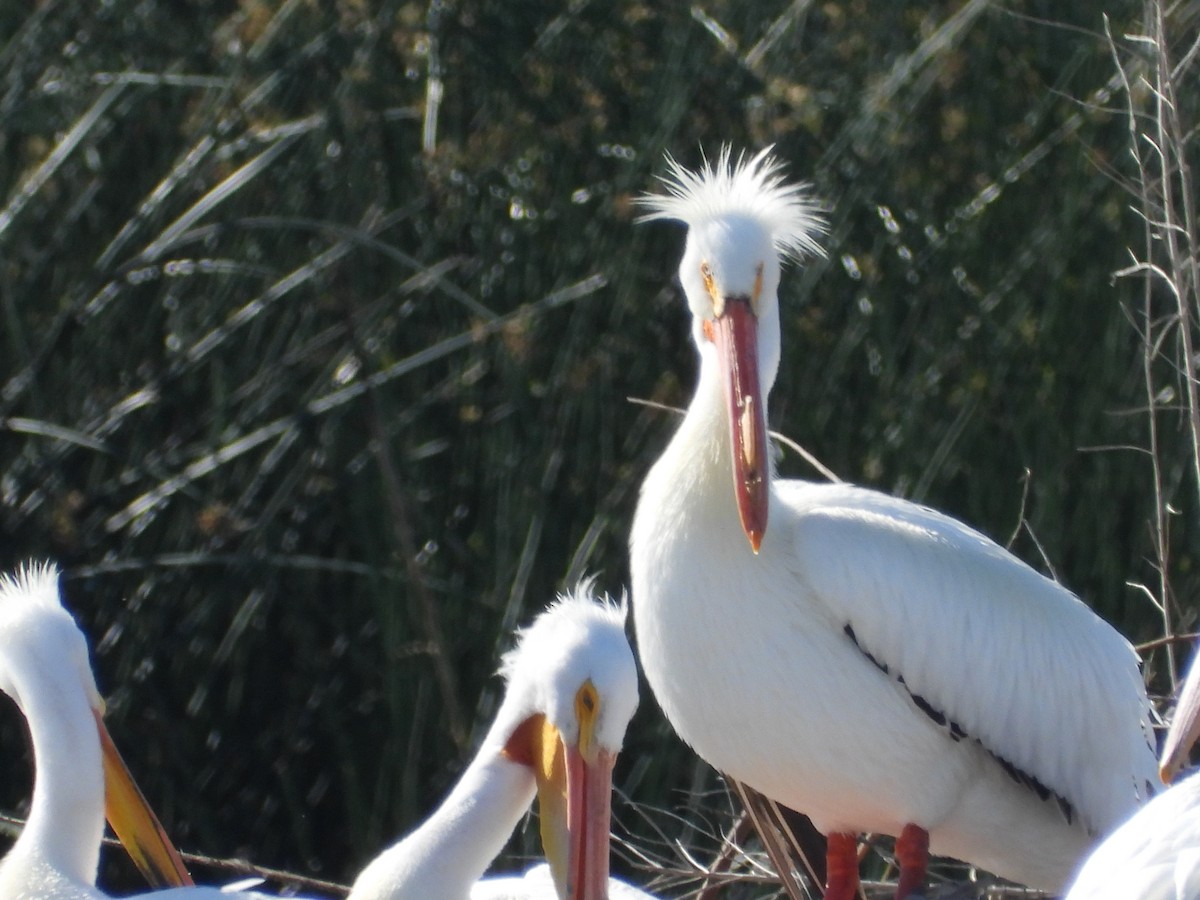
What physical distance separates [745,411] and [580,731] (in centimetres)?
69

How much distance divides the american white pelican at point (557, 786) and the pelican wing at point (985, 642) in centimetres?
54

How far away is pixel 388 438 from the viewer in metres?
4.52

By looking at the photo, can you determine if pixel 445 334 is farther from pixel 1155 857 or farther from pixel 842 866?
pixel 1155 857

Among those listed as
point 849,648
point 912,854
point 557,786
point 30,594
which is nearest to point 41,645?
point 30,594

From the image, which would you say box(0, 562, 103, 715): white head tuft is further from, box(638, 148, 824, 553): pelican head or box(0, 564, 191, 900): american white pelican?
box(638, 148, 824, 553): pelican head

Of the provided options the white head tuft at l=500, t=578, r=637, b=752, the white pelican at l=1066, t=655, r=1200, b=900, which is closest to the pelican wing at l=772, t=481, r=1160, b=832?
the white head tuft at l=500, t=578, r=637, b=752

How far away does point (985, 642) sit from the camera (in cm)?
355

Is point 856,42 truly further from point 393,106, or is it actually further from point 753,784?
point 753,784

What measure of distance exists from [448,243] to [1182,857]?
2859mm

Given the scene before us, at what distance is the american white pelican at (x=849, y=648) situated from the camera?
134 inches

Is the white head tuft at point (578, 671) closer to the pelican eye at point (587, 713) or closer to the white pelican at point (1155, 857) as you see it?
the pelican eye at point (587, 713)

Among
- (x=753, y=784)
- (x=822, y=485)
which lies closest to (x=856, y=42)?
(x=822, y=485)

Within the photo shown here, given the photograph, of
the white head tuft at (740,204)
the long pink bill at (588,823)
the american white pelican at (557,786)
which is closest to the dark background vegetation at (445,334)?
the white head tuft at (740,204)

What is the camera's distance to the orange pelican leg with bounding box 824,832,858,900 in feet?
11.8
